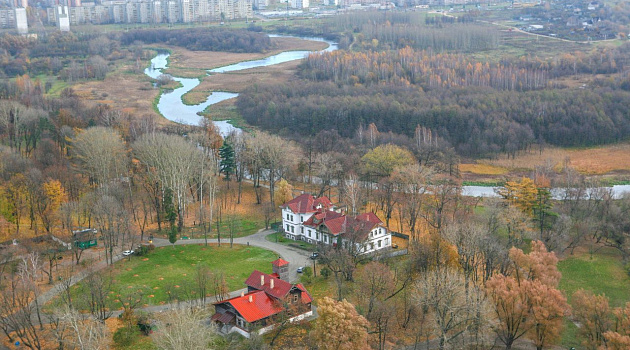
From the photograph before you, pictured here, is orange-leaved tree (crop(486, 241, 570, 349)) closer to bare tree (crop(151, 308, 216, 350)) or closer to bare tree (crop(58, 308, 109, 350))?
bare tree (crop(151, 308, 216, 350))

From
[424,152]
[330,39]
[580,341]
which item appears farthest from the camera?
[330,39]

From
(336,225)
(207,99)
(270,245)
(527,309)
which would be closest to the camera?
(527,309)

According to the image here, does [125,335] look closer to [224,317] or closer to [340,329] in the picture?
[224,317]

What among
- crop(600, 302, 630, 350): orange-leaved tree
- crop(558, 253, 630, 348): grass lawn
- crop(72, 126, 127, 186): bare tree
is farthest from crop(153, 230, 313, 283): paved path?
crop(600, 302, 630, 350): orange-leaved tree

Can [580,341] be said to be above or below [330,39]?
below

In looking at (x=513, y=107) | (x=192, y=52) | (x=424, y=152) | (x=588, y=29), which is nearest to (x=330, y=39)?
(x=192, y=52)

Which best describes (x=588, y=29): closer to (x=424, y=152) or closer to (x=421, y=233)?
(x=424, y=152)

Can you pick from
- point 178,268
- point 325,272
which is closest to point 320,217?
point 325,272
